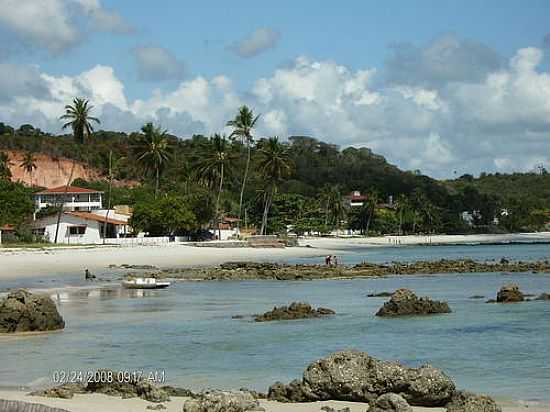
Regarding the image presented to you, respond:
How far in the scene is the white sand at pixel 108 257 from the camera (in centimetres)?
5026

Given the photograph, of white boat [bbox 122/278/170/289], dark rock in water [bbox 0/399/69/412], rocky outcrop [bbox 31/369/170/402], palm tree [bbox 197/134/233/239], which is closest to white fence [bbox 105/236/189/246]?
palm tree [bbox 197/134/233/239]

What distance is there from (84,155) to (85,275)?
121298mm

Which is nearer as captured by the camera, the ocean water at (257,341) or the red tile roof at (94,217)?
the ocean water at (257,341)

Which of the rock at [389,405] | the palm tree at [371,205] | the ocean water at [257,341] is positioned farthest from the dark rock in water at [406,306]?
the palm tree at [371,205]

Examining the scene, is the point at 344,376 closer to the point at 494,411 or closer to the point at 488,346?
the point at 494,411

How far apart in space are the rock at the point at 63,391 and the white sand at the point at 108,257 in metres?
31.4

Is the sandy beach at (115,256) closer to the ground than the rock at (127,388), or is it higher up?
higher up

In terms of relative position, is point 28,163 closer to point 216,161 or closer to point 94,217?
point 216,161

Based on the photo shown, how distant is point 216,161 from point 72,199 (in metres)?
18.8

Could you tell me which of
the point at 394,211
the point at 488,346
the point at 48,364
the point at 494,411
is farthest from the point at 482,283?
the point at 394,211

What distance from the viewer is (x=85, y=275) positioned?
4609 cm

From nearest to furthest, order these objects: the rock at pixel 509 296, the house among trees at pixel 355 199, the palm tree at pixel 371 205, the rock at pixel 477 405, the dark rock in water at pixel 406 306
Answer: the rock at pixel 477 405 < the dark rock in water at pixel 406 306 < the rock at pixel 509 296 < the palm tree at pixel 371 205 < the house among trees at pixel 355 199

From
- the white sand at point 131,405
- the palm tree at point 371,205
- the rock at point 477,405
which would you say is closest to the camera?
the rock at point 477,405

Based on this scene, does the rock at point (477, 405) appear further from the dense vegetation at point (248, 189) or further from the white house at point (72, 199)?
the white house at point (72, 199)
